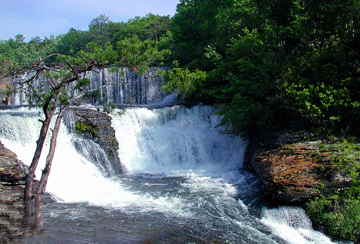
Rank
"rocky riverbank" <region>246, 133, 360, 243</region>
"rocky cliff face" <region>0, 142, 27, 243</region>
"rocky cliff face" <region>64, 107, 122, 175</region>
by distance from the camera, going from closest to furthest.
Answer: "rocky cliff face" <region>0, 142, 27, 243</region> → "rocky riverbank" <region>246, 133, 360, 243</region> → "rocky cliff face" <region>64, 107, 122, 175</region>

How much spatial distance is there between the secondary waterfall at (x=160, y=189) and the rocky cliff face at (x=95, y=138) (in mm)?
207

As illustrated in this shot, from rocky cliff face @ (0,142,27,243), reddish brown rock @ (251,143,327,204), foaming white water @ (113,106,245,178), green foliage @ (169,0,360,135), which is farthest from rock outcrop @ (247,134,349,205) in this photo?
rocky cliff face @ (0,142,27,243)

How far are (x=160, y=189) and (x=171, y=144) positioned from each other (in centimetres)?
424

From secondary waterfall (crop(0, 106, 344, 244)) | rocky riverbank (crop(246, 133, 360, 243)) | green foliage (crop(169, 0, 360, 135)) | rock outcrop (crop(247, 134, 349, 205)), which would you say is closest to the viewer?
rocky riverbank (crop(246, 133, 360, 243))

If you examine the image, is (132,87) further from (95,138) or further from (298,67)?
(298,67)

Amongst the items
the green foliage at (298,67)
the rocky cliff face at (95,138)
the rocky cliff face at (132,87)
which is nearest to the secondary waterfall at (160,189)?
the rocky cliff face at (95,138)

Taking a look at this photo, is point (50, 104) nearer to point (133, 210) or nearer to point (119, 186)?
point (133, 210)

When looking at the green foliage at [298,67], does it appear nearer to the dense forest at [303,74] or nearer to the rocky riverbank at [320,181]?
the dense forest at [303,74]

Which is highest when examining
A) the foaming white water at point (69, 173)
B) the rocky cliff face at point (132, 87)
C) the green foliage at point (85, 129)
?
the rocky cliff face at point (132, 87)

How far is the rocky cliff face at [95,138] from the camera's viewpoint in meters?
11.8

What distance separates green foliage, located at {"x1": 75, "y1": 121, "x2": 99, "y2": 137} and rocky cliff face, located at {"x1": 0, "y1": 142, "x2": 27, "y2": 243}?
3274 mm

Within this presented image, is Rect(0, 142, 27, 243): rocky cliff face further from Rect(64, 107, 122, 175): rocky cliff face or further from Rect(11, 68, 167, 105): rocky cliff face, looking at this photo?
Rect(11, 68, 167, 105): rocky cliff face

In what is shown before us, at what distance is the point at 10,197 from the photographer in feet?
23.6

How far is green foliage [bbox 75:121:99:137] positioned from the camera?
12117 millimetres
